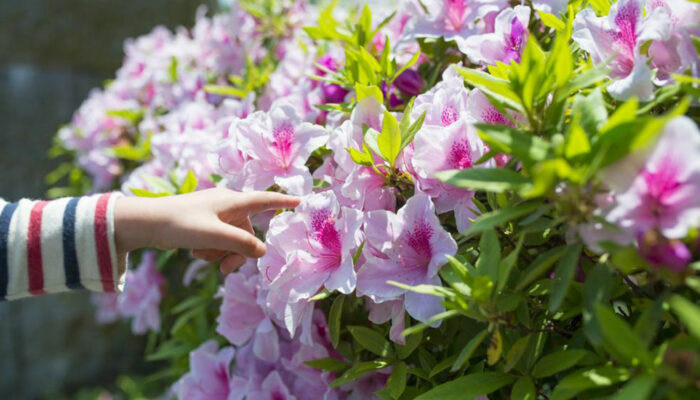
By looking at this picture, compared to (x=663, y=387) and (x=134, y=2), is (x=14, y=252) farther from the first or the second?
(x=134, y=2)

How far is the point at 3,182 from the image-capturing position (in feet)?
11.8

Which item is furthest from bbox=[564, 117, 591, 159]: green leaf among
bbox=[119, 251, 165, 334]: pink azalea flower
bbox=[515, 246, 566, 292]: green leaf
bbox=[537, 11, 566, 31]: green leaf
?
bbox=[119, 251, 165, 334]: pink azalea flower

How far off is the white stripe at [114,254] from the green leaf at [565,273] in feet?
1.87

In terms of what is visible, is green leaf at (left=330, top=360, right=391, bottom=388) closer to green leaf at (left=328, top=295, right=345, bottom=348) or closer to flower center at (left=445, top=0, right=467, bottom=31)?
green leaf at (left=328, top=295, right=345, bottom=348)

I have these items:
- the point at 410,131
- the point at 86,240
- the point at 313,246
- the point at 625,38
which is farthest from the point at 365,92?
the point at 86,240

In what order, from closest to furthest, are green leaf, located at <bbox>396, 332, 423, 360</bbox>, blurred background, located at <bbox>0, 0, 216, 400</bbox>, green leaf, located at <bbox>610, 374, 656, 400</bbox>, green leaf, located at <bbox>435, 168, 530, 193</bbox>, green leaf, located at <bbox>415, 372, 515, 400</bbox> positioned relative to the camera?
green leaf, located at <bbox>610, 374, 656, 400</bbox>
green leaf, located at <bbox>435, 168, 530, 193</bbox>
green leaf, located at <bbox>415, 372, 515, 400</bbox>
green leaf, located at <bbox>396, 332, 423, 360</bbox>
blurred background, located at <bbox>0, 0, 216, 400</bbox>

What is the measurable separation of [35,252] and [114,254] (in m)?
0.12

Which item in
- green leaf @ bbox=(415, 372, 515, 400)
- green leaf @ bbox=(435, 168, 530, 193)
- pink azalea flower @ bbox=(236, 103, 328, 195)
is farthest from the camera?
pink azalea flower @ bbox=(236, 103, 328, 195)

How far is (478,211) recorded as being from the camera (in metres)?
0.76

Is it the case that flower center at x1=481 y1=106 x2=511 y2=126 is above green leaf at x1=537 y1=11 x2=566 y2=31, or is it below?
below

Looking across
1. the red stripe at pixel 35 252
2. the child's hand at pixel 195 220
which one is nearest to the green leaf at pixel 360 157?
the child's hand at pixel 195 220

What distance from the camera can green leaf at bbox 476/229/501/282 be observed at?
2.15 ft

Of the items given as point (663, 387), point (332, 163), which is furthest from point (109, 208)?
point (663, 387)

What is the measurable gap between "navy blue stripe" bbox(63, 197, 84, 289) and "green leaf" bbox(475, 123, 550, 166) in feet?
1.90
